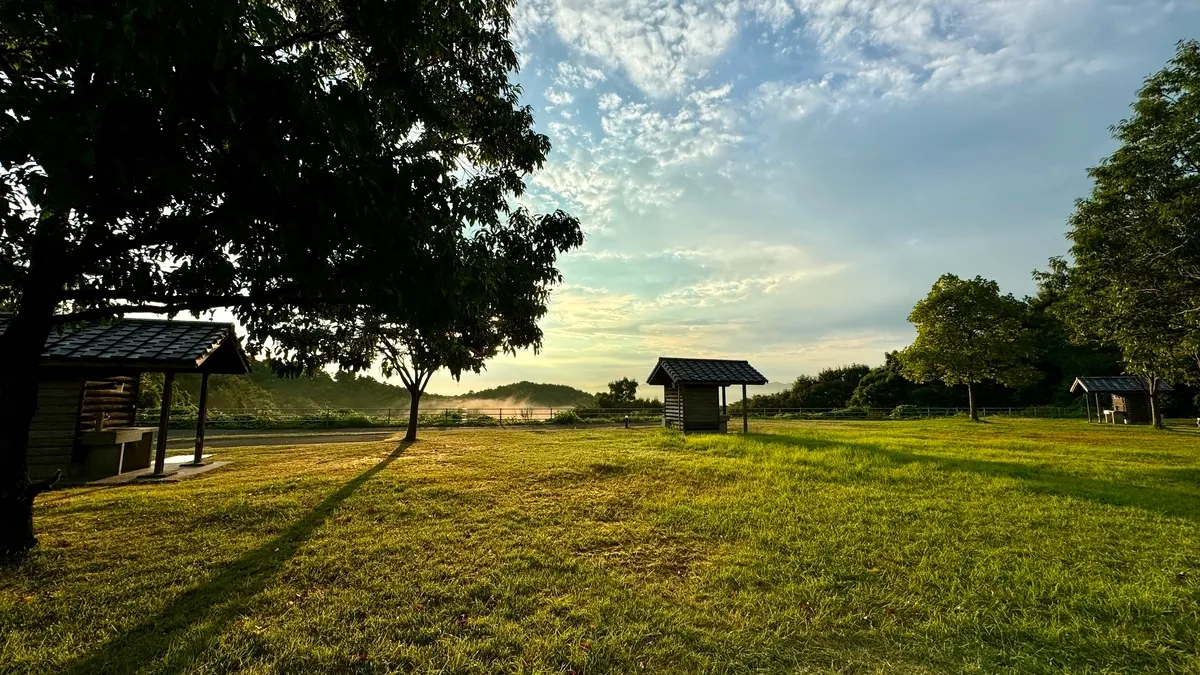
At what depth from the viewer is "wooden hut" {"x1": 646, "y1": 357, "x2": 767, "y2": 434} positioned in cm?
2098

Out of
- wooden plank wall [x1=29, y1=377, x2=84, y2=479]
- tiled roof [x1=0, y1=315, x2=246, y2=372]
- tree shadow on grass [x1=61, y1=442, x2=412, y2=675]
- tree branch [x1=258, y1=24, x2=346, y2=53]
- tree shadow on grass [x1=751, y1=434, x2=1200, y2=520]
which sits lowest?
tree shadow on grass [x1=61, y1=442, x2=412, y2=675]

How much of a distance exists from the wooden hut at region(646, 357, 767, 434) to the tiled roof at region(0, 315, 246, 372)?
51.5 ft

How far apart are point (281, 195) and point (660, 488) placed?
7.79 m

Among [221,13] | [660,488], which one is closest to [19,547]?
[221,13]

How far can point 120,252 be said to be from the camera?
477 centimetres

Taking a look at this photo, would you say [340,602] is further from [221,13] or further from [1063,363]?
[1063,363]

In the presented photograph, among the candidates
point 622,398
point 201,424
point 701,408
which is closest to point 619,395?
point 622,398

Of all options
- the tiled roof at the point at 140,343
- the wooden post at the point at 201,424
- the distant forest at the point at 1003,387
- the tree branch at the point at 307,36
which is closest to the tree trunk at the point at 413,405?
the wooden post at the point at 201,424

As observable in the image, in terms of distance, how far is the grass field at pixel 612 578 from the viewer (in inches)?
134

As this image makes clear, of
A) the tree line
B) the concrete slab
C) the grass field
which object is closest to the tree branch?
the grass field

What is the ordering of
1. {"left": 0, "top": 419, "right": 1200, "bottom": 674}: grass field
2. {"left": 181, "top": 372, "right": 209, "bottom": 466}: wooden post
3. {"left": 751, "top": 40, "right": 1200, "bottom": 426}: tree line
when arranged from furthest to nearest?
{"left": 751, "top": 40, "right": 1200, "bottom": 426}: tree line → {"left": 181, "top": 372, "right": 209, "bottom": 466}: wooden post → {"left": 0, "top": 419, "right": 1200, "bottom": 674}: grass field

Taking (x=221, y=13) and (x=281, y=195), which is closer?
(x=221, y=13)

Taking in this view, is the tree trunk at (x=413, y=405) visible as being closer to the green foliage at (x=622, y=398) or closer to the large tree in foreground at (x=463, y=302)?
the large tree in foreground at (x=463, y=302)

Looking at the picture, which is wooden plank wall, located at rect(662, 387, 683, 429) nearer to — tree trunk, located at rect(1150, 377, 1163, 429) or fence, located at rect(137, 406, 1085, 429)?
fence, located at rect(137, 406, 1085, 429)
